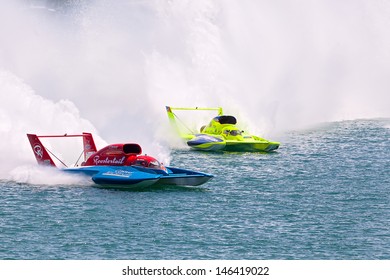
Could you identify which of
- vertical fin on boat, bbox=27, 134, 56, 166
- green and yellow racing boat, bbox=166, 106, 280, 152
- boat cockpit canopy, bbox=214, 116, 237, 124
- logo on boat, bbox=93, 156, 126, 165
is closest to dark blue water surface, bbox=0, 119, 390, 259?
logo on boat, bbox=93, 156, 126, 165

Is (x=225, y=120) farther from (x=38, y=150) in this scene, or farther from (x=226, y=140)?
Answer: (x=38, y=150)

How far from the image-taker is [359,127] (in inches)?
2484

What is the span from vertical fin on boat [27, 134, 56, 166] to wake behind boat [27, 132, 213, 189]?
0.89 metres

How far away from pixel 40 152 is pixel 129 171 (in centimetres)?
450

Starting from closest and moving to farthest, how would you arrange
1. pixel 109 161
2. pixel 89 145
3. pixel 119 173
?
pixel 119 173, pixel 109 161, pixel 89 145

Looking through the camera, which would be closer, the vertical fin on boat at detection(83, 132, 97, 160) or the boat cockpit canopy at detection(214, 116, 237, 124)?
the vertical fin on boat at detection(83, 132, 97, 160)

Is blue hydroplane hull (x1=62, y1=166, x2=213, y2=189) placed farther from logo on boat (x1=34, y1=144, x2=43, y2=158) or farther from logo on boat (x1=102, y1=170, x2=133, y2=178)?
logo on boat (x1=34, y1=144, x2=43, y2=158)

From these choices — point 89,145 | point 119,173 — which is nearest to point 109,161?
point 119,173

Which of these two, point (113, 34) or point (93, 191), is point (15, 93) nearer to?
point (93, 191)

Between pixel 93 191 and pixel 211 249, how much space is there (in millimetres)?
9303

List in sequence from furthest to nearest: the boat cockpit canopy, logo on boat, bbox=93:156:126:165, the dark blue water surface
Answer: the boat cockpit canopy, logo on boat, bbox=93:156:126:165, the dark blue water surface

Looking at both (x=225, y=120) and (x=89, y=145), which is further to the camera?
(x=225, y=120)

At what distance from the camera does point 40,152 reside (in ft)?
120

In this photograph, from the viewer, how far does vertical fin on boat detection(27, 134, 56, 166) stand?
36.4 meters
